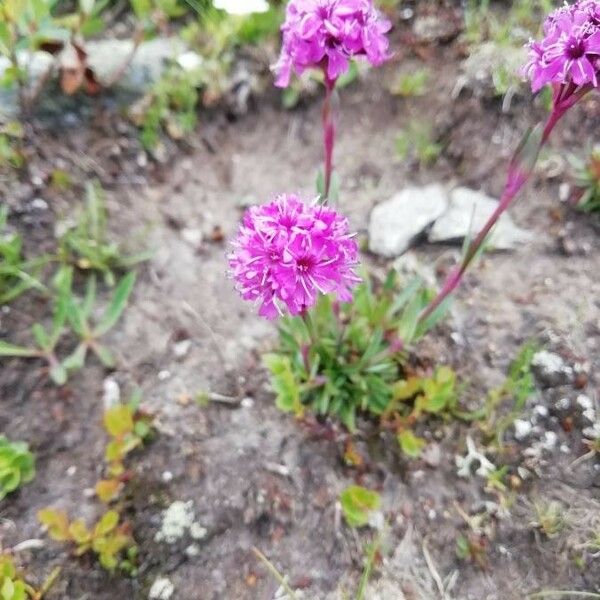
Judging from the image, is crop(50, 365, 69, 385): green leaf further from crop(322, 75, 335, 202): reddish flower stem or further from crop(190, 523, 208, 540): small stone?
crop(322, 75, 335, 202): reddish flower stem

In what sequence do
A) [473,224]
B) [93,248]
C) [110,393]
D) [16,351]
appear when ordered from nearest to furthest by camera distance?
[16,351] → [110,393] → [93,248] → [473,224]

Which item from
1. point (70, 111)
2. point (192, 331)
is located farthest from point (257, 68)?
point (192, 331)

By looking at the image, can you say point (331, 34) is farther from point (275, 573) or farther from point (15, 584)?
point (15, 584)

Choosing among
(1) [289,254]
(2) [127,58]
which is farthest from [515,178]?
(2) [127,58]

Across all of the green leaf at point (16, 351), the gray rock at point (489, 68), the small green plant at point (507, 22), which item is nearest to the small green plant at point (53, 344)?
the green leaf at point (16, 351)

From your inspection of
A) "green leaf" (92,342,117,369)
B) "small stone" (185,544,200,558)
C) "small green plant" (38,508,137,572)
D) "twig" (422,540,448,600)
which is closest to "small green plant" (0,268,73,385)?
"green leaf" (92,342,117,369)

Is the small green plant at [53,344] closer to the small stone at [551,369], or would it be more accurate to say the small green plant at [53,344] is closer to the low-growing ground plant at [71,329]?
the low-growing ground plant at [71,329]
